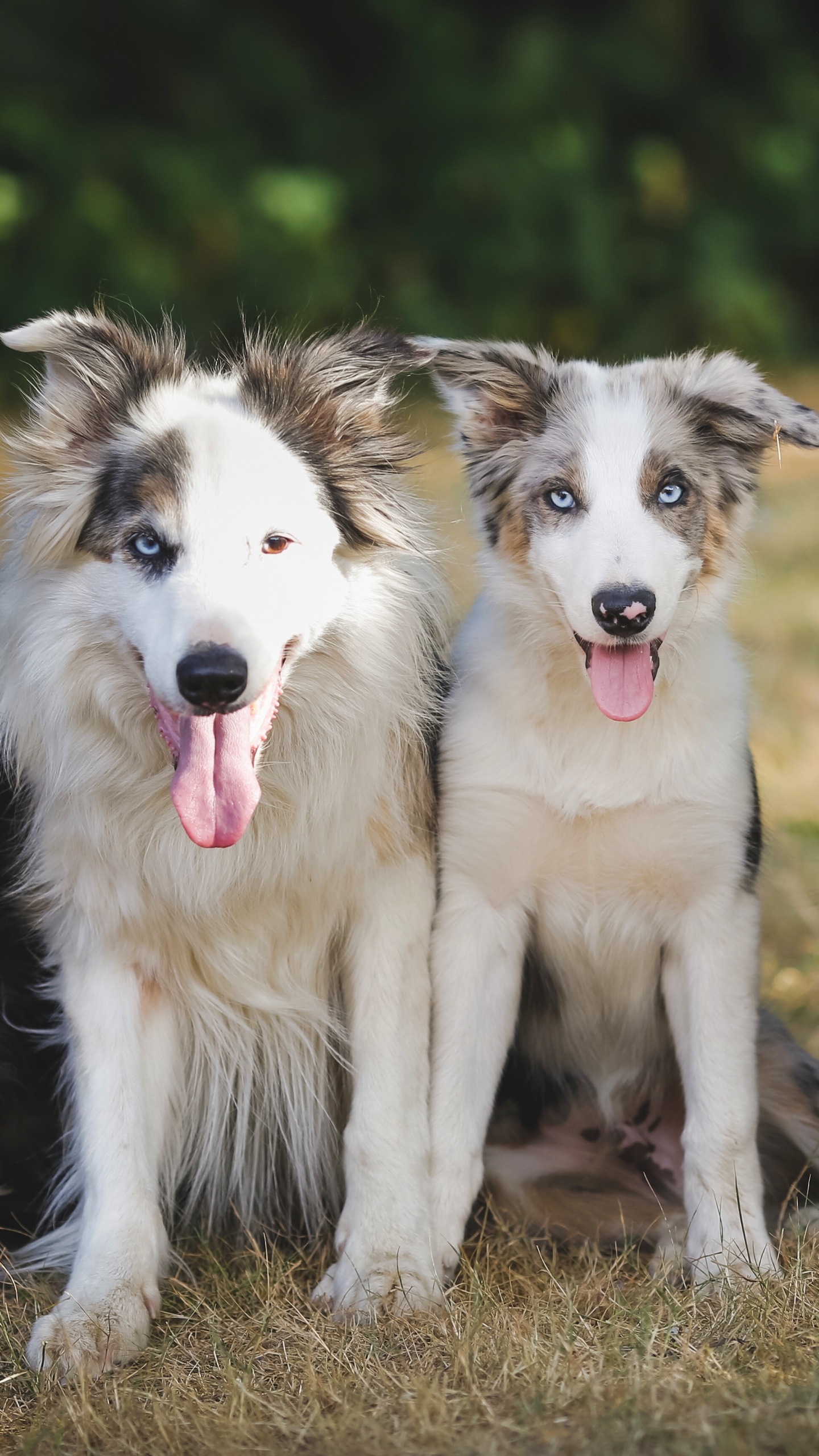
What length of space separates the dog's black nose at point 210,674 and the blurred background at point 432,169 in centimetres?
746

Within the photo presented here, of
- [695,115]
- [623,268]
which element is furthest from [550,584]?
[695,115]

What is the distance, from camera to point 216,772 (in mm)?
2430

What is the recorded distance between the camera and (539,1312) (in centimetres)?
239

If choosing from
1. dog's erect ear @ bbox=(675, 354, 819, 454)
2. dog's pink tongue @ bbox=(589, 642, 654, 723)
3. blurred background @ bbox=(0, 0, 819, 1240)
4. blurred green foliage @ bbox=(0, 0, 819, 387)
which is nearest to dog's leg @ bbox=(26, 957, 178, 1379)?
dog's pink tongue @ bbox=(589, 642, 654, 723)

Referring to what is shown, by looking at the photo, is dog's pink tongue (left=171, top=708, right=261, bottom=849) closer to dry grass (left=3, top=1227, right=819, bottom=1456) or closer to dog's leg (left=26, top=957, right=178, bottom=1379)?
dog's leg (left=26, top=957, right=178, bottom=1379)

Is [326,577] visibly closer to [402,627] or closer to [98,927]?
[402,627]

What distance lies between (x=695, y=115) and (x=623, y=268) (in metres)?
1.55

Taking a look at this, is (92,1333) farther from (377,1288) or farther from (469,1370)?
(469,1370)

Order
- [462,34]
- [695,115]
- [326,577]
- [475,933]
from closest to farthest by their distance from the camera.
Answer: [326,577] < [475,933] < [462,34] < [695,115]

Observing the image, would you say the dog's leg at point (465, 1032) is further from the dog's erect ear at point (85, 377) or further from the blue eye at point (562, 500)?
the dog's erect ear at point (85, 377)

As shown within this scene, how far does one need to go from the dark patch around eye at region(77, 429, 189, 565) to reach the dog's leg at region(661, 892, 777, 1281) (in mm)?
1252

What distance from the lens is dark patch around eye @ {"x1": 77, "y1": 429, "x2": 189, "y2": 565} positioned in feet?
8.12

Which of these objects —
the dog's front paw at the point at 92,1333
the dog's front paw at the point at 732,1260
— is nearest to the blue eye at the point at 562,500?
the dog's front paw at the point at 732,1260

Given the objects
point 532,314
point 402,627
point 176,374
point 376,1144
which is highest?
point 532,314
